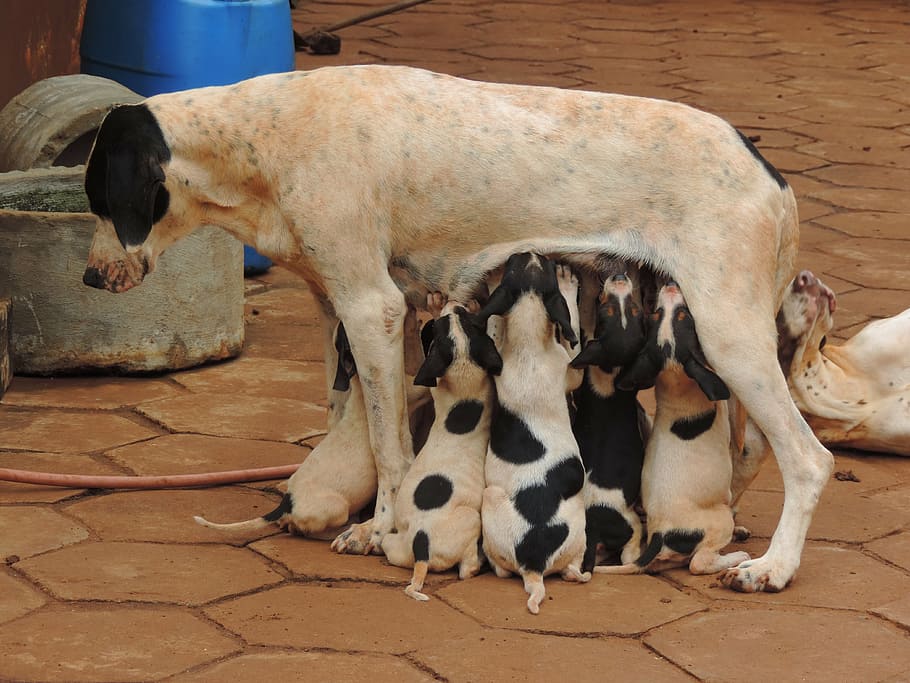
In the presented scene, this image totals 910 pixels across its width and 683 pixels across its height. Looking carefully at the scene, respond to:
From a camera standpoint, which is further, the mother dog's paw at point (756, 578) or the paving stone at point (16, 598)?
the mother dog's paw at point (756, 578)

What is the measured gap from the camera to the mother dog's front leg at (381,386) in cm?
408

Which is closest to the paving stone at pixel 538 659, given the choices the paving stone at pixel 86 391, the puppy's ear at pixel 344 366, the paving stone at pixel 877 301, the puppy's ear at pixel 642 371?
the puppy's ear at pixel 642 371

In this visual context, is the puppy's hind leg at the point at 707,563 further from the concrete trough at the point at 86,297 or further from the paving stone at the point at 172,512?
the concrete trough at the point at 86,297

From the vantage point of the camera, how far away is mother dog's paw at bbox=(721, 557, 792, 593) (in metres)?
3.92

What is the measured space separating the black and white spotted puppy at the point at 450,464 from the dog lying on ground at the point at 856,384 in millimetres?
1195

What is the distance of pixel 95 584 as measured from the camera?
3.88 metres

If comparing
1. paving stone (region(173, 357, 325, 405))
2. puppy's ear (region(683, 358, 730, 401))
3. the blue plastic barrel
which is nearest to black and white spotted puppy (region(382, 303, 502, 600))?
puppy's ear (region(683, 358, 730, 401))

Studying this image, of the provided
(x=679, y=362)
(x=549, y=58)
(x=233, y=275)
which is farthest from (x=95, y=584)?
(x=549, y=58)

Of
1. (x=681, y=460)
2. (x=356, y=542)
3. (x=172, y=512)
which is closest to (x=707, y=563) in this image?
(x=681, y=460)

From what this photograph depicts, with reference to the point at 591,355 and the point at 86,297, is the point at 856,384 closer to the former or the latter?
the point at 591,355

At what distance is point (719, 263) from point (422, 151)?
85 cm

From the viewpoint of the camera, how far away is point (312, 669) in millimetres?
3418

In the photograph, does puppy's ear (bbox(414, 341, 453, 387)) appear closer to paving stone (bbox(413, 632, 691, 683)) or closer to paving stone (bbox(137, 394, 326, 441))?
paving stone (bbox(413, 632, 691, 683))

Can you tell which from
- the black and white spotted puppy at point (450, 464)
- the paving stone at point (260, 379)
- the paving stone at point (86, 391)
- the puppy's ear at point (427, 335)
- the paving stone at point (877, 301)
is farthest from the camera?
the paving stone at point (877, 301)
